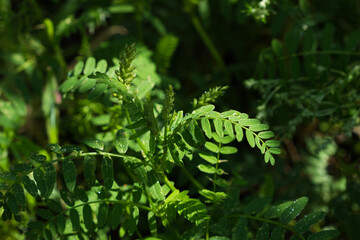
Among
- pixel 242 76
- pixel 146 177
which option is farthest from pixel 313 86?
pixel 146 177

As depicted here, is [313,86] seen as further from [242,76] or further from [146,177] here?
[146,177]

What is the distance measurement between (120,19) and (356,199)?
2.24 m

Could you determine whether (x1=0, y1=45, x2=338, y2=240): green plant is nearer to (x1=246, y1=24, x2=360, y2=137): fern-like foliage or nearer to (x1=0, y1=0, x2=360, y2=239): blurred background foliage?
(x1=0, y1=0, x2=360, y2=239): blurred background foliage

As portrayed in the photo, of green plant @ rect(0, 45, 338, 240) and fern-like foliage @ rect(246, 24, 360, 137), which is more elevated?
fern-like foliage @ rect(246, 24, 360, 137)

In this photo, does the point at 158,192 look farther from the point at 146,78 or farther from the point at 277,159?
the point at 277,159

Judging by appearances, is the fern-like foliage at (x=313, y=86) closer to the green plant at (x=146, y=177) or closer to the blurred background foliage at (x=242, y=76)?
the blurred background foliage at (x=242, y=76)

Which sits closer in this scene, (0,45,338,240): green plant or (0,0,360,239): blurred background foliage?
(0,45,338,240): green plant

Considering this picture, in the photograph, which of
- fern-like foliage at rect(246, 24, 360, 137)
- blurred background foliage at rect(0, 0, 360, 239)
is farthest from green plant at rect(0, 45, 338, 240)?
fern-like foliage at rect(246, 24, 360, 137)

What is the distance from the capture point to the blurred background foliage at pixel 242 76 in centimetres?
212

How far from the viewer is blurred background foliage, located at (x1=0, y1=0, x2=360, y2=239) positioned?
2121 millimetres

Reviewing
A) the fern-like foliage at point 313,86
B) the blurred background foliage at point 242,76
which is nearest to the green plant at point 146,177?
the blurred background foliage at point 242,76

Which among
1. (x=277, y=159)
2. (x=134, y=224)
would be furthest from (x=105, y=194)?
(x=277, y=159)

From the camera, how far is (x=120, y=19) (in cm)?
333

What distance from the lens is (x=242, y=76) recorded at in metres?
3.00
